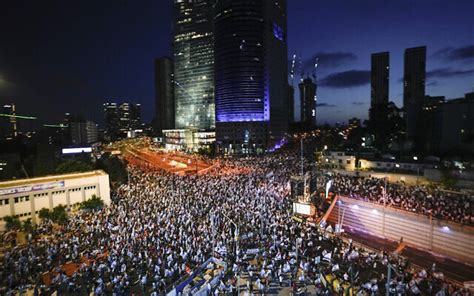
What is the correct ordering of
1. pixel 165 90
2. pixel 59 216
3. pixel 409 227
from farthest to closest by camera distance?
pixel 165 90 → pixel 59 216 → pixel 409 227

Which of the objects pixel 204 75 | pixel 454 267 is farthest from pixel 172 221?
pixel 204 75

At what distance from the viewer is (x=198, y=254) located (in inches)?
546

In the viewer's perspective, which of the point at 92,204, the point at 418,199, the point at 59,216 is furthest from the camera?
the point at 92,204

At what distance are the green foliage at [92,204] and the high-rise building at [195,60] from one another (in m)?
88.5

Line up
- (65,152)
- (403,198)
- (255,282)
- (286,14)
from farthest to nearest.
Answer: (286,14)
(65,152)
(403,198)
(255,282)

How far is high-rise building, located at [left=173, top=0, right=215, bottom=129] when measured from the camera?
111312mm

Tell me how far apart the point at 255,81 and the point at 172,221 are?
69.5m

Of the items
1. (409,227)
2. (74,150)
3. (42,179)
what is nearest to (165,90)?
(74,150)

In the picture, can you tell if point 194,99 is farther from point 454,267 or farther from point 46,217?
point 454,267

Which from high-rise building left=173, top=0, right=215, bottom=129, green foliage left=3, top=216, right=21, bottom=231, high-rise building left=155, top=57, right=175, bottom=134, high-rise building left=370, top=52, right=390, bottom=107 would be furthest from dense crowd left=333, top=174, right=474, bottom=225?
high-rise building left=155, top=57, right=175, bottom=134

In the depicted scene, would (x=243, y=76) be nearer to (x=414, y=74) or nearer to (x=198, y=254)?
(x=198, y=254)

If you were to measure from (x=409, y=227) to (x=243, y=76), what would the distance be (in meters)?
70.1

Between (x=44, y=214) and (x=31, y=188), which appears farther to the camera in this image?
(x=31, y=188)

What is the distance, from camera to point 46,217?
845 inches
